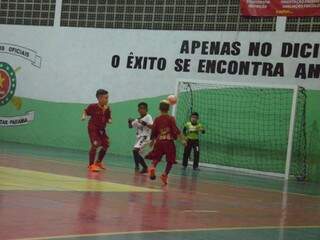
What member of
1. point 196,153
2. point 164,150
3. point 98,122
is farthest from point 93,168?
point 196,153

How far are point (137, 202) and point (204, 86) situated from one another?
14.0 meters

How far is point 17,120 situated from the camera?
1213 inches

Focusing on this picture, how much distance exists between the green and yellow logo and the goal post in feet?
28.3

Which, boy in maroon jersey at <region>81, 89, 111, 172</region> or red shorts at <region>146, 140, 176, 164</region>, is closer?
red shorts at <region>146, 140, 176, 164</region>

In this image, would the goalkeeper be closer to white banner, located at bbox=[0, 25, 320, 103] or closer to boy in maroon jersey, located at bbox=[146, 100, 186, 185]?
Result: white banner, located at bbox=[0, 25, 320, 103]

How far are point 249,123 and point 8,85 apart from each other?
11932mm

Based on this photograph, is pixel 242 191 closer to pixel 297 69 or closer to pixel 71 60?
pixel 297 69

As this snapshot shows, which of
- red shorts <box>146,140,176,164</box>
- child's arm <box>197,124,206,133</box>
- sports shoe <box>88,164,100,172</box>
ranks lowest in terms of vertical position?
sports shoe <box>88,164,100,172</box>

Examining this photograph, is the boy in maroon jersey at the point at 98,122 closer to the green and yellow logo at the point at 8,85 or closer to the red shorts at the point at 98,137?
the red shorts at the point at 98,137

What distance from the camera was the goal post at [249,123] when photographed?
2336cm

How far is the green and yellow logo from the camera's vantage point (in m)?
31.0

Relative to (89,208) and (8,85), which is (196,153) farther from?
(89,208)

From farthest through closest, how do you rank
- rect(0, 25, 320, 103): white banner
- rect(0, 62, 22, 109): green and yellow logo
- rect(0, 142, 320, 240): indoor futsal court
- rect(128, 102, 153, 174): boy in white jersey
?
rect(0, 62, 22, 109): green and yellow logo → rect(0, 25, 320, 103): white banner → rect(128, 102, 153, 174): boy in white jersey → rect(0, 142, 320, 240): indoor futsal court

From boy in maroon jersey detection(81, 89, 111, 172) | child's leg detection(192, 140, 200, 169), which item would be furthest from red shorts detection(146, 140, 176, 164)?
child's leg detection(192, 140, 200, 169)
